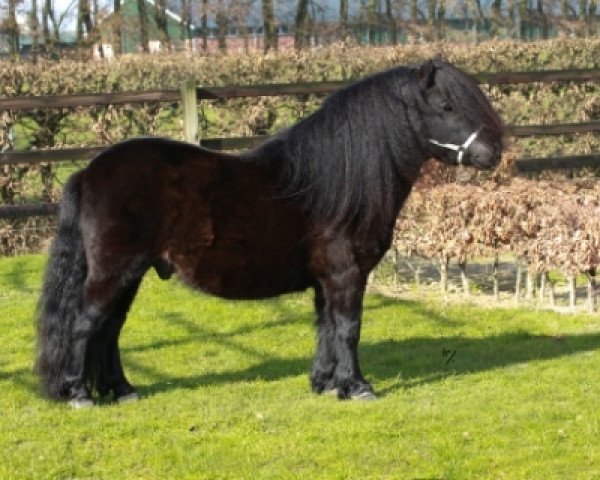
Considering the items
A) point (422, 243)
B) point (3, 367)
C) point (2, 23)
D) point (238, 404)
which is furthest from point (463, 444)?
point (2, 23)

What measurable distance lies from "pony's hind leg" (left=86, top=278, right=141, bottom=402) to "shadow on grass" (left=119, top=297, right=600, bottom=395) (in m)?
0.30

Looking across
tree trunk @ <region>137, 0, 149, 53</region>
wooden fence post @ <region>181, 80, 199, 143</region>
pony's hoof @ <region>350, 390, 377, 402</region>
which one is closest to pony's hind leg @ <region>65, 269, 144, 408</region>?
pony's hoof @ <region>350, 390, 377, 402</region>

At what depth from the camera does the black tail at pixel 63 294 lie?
20.7ft

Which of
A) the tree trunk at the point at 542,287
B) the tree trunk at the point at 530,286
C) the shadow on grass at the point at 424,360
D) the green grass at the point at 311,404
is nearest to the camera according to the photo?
the green grass at the point at 311,404

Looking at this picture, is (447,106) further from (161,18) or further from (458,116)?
(161,18)

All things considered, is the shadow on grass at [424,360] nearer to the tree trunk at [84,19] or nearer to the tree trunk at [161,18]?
the tree trunk at [161,18]

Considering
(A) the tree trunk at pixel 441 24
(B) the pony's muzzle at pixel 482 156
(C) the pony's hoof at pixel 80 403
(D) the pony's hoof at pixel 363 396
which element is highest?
(B) the pony's muzzle at pixel 482 156

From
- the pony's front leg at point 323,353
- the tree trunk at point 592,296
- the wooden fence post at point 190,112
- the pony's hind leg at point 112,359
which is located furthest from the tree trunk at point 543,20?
the pony's hind leg at point 112,359

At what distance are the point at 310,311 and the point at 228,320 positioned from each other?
0.76 metres

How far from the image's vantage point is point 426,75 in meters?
6.48

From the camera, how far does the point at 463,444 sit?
554cm

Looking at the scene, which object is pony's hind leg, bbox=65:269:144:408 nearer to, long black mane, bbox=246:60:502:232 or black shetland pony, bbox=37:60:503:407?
black shetland pony, bbox=37:60:503:407

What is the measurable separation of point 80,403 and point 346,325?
163cm

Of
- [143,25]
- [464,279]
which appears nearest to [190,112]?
[464,279]
